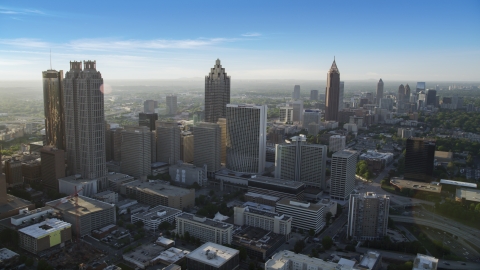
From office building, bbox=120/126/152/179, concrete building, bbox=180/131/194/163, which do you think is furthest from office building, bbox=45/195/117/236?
concrete building, bbox=180/131/194/163

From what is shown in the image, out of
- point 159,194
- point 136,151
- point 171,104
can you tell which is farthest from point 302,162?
point 171,104

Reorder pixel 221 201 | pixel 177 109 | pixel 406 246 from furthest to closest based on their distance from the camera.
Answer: pixel 177 109 < pixel 221 201 < pixel 406 246

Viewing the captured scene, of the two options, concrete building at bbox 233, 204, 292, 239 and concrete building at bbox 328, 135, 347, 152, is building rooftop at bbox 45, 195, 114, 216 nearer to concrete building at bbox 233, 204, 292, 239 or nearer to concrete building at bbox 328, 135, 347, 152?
concrete building at bbox 233, 204, 292, 239

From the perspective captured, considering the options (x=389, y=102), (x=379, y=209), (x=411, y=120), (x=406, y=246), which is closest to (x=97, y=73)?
(x=379, y=209)

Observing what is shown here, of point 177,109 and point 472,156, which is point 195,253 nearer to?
point 472,156

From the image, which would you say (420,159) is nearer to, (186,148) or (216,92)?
(216,92)

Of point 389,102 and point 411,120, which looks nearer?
point 411,120
